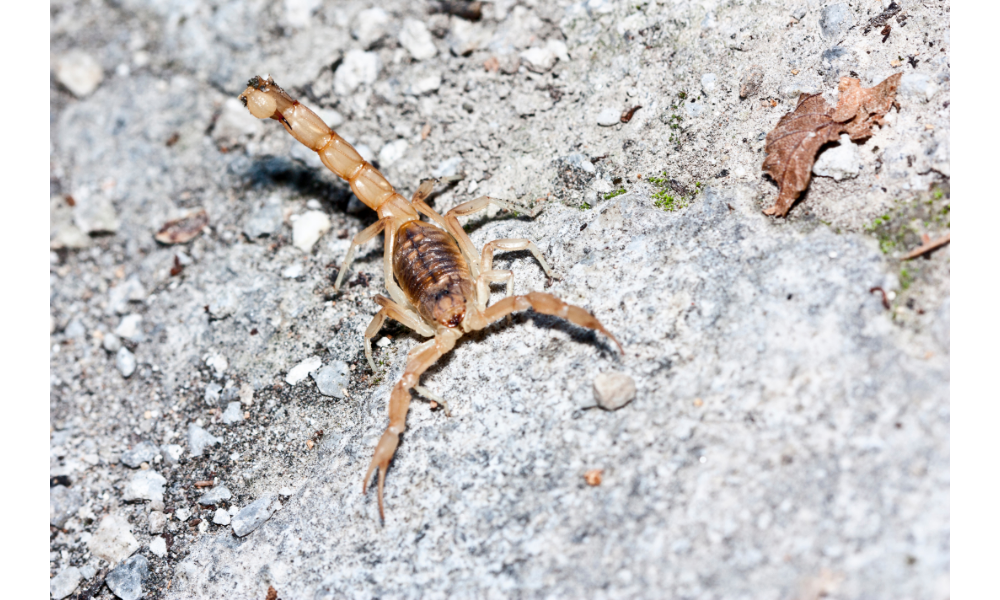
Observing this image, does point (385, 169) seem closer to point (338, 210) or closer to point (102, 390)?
point (338, 210)

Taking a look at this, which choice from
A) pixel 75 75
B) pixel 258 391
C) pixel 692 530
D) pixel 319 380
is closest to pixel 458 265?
pixel 319 380

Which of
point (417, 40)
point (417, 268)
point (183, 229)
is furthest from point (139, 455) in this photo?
point (417, 40)

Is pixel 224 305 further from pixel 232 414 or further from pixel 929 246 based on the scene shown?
pixel 929 246

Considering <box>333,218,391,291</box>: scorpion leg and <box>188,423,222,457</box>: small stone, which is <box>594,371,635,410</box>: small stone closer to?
<box>333,218,391,291</box>: scorpion leg

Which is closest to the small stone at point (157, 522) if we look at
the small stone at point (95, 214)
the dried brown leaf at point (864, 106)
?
the small stone at point (95, 214)
